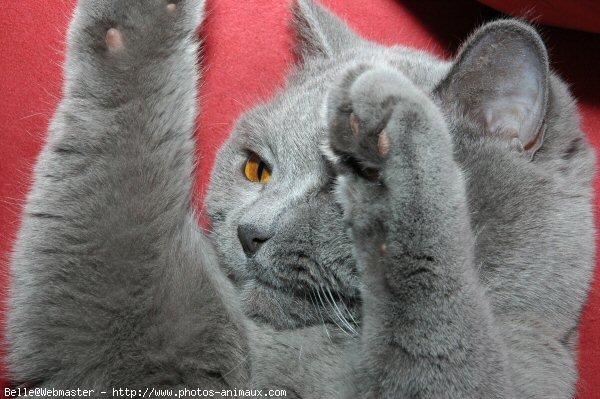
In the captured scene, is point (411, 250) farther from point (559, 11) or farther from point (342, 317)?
point (559, 11)

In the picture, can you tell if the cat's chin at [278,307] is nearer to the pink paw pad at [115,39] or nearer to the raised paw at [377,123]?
the raised paw at [377,123]

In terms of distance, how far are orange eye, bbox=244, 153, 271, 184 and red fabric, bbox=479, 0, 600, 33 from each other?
0.61 metres

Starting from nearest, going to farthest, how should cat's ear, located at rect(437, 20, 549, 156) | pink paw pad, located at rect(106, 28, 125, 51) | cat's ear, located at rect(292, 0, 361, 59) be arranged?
cat's ear, located at rect(437, 20, 549, 156) < pink paw pad, located at rect(106, 28, 125, 51) < cat's ear, located at rect(292, 0, 361, 59)

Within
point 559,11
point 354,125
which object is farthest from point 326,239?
point 559,11

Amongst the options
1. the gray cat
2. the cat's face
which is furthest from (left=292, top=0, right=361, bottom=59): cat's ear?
the gray cat

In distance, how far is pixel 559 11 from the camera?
122cm

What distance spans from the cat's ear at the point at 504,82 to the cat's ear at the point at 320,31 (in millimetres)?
396

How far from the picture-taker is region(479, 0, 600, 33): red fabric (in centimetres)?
117

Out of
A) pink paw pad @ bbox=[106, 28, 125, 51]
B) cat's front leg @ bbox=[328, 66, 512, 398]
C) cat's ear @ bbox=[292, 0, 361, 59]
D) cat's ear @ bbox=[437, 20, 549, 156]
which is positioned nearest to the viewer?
cat's front leg @ bbox=[328, 66, 512, 398]

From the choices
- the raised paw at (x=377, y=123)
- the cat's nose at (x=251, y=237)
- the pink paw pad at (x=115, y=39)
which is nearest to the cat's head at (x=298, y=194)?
the cat's nose at (x=251, y=237)

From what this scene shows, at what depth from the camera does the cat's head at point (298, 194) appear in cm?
97

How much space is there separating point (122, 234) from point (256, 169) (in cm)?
32

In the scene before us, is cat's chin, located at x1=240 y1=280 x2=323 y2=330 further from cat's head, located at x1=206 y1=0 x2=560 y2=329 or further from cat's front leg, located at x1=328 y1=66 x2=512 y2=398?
cat's front leg, located at x1=328 y1=66 x2=512 y2=398

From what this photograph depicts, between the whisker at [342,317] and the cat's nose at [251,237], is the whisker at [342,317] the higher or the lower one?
the lower one
